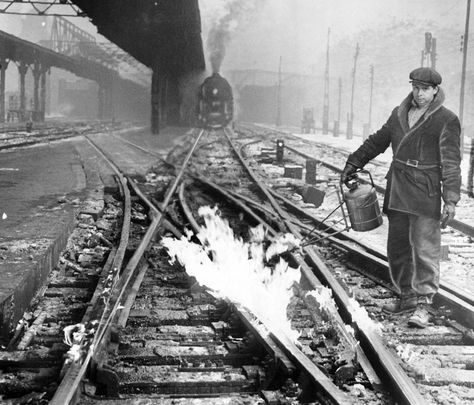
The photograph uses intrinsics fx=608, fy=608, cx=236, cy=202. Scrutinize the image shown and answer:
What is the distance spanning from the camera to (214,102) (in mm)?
33594

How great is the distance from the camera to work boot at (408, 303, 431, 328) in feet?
13.4

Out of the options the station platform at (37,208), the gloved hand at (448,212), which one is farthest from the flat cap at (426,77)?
the station platform at (37,208)

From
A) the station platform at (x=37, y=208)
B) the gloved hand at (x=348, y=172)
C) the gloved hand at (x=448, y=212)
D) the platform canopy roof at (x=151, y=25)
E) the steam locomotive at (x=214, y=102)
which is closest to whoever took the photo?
the gloved hand at (x=448, y=212)

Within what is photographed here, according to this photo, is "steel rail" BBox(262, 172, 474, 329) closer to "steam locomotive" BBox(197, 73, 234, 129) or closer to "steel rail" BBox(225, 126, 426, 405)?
"steel rail" BBox(225, 126, 426, 405)

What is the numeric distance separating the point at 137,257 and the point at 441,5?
9909 centimetres

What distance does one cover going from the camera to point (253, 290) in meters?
4.49

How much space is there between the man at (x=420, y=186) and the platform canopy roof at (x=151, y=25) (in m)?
12.8

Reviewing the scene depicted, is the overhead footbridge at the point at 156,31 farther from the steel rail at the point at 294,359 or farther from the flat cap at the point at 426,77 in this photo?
the steel rail at the point at 294,359

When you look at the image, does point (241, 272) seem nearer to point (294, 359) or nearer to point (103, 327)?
point (103, 327)

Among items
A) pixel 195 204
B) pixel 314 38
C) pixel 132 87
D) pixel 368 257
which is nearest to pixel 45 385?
pixel 368 257

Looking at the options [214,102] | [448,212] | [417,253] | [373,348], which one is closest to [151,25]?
[214,102]

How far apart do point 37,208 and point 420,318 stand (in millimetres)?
5158

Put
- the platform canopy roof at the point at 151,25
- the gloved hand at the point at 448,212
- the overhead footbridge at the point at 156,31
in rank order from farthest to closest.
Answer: the overhead footbridge at the point at 156,31 → the platform canopy roof at the point at 151,25 → the gloved hand at the point at 448,212

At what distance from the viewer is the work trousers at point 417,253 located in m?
4.30
